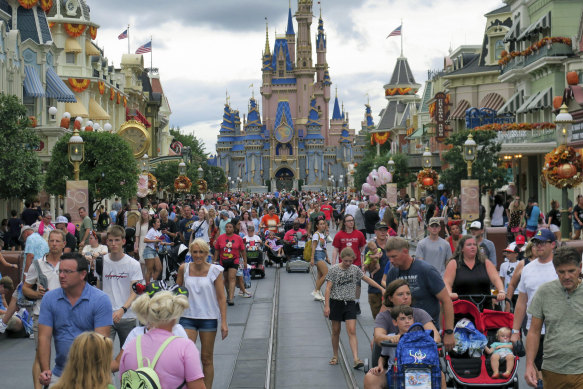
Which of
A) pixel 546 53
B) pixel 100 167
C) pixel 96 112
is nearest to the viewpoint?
pixel 100 167

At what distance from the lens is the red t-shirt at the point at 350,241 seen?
13.3 meters

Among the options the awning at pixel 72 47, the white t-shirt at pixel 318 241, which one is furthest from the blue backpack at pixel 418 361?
the awning at pixel 72 47

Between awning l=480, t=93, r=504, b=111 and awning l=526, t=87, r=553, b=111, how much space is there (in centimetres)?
1372

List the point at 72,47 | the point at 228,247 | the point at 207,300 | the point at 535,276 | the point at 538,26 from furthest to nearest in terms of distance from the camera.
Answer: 1. the point at 72,47
2. the point at 538,26
3. the point at 228,247
4. the point at 207,300
5. the point at 535,276

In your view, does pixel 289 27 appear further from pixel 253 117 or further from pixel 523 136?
pixel 523 136

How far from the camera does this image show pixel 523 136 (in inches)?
1439

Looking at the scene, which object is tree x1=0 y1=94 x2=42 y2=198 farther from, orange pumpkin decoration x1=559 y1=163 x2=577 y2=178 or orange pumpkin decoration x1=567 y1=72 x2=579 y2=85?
orange pumpkin decoration x1=567 y1=72 x2=579 y2=85

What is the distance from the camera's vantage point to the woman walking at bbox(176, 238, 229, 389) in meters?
8.61

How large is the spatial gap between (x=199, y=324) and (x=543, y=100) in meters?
30.7

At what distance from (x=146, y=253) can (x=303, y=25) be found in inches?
5457

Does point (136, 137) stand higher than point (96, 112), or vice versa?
point (96, 112)

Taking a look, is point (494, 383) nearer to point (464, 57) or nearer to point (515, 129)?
point (515, 129)

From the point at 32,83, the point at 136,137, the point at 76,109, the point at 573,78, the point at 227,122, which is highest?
the point at 227,122

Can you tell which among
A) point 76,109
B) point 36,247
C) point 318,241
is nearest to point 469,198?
point 318,241
